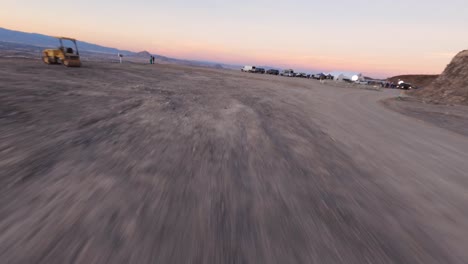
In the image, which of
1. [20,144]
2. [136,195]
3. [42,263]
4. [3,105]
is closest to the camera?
[42,263]

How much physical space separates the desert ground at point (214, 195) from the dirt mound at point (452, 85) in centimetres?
2397

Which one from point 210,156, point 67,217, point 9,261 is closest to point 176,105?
point 210,156

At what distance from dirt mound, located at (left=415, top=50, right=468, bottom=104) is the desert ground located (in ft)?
78.7

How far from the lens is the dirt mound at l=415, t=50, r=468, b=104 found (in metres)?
24.3

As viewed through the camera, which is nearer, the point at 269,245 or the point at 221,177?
the point at 269,245

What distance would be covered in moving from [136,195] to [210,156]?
6.18ft

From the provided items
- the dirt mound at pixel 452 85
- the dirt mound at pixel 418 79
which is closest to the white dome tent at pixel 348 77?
the dirt mound at pixel 418 79

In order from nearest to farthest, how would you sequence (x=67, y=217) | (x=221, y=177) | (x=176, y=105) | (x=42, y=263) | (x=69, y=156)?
(x=42, y=263)
(x=67, y=217)
(x=221, y=177)
(x=69, y=156)
(x=176, y=105)

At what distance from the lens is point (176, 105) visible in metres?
9.77

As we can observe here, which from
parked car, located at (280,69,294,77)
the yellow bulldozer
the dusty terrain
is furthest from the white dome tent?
the yellow bulldozer

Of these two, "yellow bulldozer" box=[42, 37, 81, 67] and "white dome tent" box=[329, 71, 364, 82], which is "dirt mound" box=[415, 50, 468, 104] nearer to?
"yellow bulldozer" box=[42, 37, 81, 67]

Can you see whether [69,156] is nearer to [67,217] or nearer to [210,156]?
[67,217]

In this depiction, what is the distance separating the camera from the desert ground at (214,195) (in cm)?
232

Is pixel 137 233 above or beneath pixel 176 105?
above
